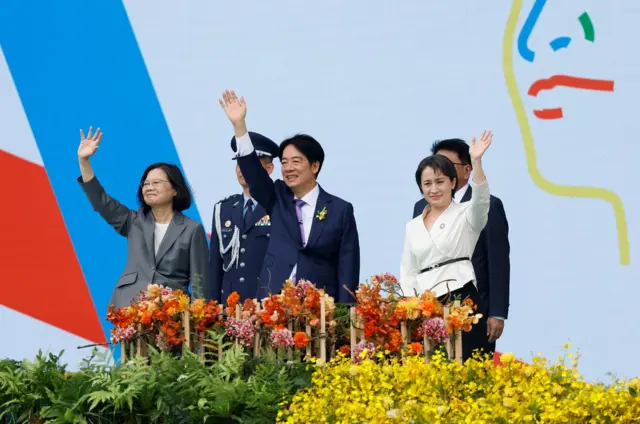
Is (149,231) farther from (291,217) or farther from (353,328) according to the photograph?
(353,328)

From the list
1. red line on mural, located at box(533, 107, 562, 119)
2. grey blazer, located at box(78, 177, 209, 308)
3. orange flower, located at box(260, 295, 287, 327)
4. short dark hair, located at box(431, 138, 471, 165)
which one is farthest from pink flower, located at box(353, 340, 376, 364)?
red line on mural, located at box(533, 107, 562, 119)

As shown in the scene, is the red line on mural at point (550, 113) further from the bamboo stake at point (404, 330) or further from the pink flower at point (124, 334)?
the pink flower at point (124, 334)

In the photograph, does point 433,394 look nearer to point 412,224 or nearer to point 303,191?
point 412,224

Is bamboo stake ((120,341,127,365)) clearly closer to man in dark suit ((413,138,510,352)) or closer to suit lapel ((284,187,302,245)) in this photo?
suit lapel ((284,187,302,245))

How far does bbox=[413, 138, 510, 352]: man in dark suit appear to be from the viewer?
4414mm

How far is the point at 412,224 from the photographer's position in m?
4.33

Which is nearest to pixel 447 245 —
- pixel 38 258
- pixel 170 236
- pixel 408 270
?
pixel 408 270

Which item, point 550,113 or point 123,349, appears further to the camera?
point 550,113

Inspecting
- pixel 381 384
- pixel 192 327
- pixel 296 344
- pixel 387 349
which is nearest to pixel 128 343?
pixel 192 327

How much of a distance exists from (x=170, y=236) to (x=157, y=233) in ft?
0.24

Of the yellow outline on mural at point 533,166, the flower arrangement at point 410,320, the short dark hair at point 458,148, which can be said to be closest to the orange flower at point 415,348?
the flower arrangement at point 410,320

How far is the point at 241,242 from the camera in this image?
503 cm

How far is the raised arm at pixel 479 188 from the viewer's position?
411 centimetres

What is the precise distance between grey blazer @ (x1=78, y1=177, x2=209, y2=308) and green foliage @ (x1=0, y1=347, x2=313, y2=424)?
996 mm
